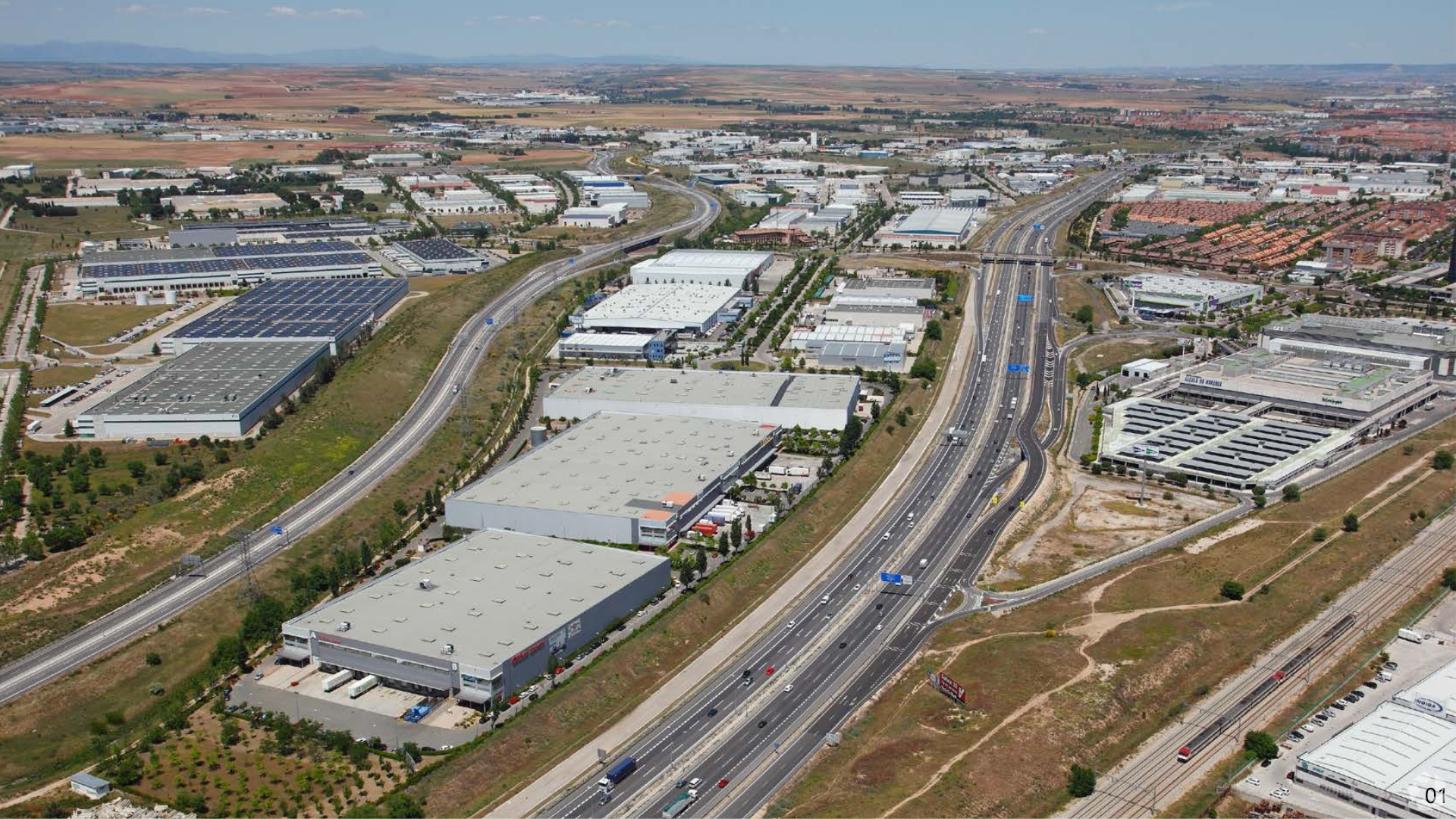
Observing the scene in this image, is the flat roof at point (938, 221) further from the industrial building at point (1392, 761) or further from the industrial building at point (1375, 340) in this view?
the industrial building at point (1392, 761)

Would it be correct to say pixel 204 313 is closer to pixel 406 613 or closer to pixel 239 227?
pixel 239 227

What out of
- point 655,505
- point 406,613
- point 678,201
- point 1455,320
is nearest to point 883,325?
point 655,505

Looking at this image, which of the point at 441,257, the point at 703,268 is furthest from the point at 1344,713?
the point at 441,257

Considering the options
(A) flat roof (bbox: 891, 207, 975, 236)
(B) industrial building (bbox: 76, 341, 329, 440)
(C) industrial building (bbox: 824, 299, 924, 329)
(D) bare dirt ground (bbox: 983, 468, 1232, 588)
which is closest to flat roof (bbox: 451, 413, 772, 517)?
(D) bare dirt ground (bbox: 983, 468, 1232, 588)

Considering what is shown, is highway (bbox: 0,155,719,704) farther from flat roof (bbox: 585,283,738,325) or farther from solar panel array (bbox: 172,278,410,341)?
solar panel array (bbox: 172,278,410,341)

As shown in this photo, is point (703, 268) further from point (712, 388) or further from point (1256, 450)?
point (1256, 450)

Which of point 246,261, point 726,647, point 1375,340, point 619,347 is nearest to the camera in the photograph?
point 726,647
